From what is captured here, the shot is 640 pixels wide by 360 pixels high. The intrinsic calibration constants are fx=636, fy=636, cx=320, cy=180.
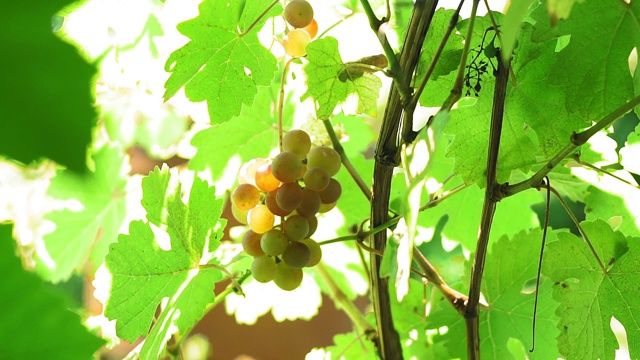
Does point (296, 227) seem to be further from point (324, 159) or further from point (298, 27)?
point (298, 27)

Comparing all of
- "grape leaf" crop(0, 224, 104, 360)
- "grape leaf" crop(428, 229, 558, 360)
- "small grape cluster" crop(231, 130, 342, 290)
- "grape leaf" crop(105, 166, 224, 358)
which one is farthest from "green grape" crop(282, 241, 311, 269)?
"grape leaf" crop(0, 224, 104, 360)

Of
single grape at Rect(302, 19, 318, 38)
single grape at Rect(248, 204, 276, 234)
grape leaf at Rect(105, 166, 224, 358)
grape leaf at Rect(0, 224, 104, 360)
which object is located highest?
Answer: single grape at Rect(302, 19, 318, 38)

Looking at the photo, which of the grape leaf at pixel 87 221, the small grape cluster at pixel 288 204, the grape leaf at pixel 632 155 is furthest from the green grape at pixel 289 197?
the grape leaf at pixel 87 221

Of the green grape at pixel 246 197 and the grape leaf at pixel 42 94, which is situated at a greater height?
the green grape at pixel 246 197

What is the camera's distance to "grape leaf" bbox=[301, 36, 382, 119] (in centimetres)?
63

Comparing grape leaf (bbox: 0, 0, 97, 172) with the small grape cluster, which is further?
the small grape cluster

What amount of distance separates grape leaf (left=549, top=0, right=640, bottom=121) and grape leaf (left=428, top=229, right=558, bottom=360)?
266 mm

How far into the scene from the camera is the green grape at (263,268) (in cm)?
67

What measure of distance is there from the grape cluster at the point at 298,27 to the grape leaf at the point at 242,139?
0.20 meters

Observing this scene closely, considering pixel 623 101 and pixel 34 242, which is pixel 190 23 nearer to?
pixel 623 101

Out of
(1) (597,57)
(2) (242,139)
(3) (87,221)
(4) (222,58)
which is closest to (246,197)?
(4) (222,58)

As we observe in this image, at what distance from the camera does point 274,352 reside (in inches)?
80.1

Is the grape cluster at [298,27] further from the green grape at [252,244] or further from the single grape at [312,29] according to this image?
the green grape at [252,244]

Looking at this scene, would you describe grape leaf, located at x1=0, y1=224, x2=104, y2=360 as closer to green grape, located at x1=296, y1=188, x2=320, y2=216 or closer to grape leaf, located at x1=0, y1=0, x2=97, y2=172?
grape leaf, located at x1=0, y1=0, x2=97, y2=172
